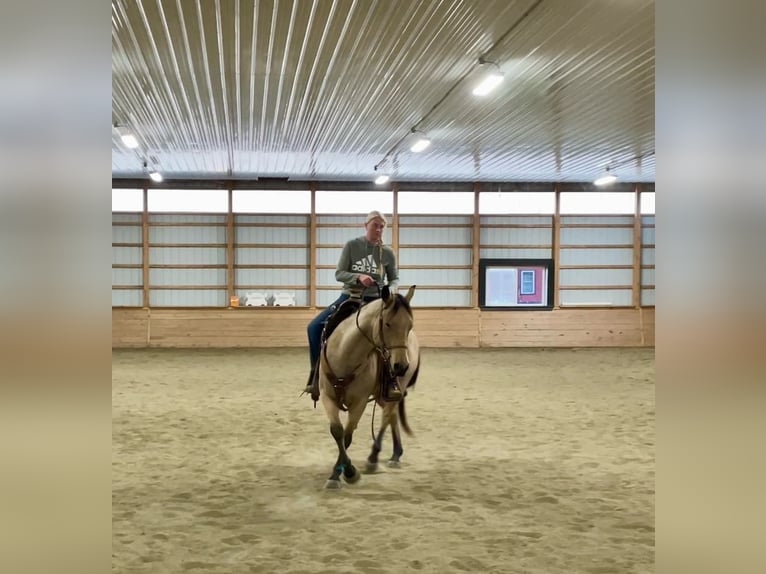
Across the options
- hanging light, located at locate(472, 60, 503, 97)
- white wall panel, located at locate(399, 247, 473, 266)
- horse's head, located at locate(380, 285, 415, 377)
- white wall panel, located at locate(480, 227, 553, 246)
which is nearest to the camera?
horse's head, located at locate(380, 285, 415, 377)

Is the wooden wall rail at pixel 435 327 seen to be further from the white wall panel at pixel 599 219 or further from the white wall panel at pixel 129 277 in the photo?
the white wall panel at pixel 599 219

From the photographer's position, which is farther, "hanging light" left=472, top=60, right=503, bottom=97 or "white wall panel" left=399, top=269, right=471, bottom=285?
"white wall panel" left=399, top=269, right=471, bottom=285

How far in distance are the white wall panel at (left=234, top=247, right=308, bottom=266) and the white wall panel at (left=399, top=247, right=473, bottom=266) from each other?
2.45 metres

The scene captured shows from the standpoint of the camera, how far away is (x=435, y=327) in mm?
13992

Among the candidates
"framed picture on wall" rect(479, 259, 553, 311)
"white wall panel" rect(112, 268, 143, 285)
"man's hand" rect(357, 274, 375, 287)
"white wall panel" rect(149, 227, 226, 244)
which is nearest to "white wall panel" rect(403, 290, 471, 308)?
"framed picture on wall" rect(479, 259, 553, 311)

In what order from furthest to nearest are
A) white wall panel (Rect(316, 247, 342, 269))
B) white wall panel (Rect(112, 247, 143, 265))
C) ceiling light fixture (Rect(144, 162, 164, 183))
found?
white wall panel (Rect(316, 247, 342, 269))
white wall panel (Rect(112, 247, 143, 265))
ceiling light fixture (Rect(144, 162, 164, 183))

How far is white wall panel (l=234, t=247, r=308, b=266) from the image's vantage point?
45.2 ft

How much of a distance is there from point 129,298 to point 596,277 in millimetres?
11542

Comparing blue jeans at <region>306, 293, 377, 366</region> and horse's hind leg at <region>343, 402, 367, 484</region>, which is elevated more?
blue jeans at <region>306, 293, 377, 366</region>

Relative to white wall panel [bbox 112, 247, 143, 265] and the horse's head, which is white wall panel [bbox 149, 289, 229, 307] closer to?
white wall panel [bbox 112, 247, 143, 265]

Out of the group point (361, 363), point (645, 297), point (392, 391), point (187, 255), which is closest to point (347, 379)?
point (361, 363)
